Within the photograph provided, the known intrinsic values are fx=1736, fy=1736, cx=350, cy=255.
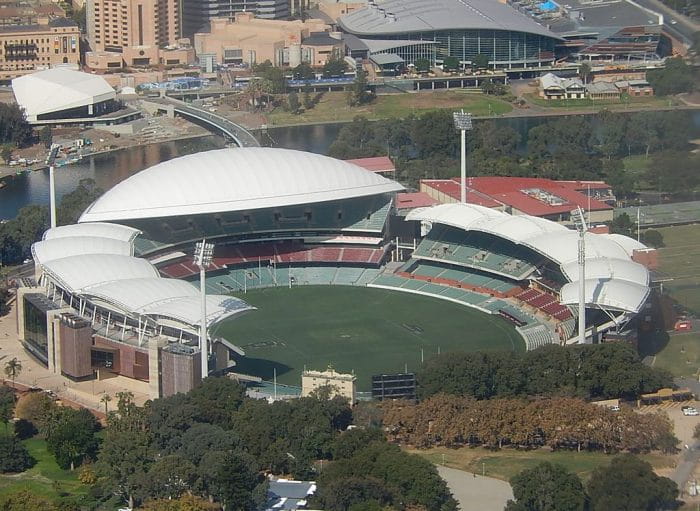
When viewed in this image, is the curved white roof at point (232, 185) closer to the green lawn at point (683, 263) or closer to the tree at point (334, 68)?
the green lawn at point (683, 263)

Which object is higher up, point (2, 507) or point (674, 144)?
point (674, 144)

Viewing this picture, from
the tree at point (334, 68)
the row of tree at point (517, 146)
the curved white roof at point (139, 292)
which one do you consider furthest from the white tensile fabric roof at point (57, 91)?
the curved white roof at point (139, 292)

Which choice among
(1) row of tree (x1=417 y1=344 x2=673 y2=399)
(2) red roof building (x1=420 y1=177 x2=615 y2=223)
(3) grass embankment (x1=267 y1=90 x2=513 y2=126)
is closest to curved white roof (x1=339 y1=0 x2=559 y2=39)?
(3) grass embankment (x1=267 y1=90 x2=513 y2=126)

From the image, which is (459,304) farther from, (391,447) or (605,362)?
(391,447)

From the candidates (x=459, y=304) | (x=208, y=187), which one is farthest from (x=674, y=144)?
Result: (x=208, y=187)

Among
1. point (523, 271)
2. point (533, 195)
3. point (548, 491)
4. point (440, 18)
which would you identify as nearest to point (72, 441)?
point (548, 491)

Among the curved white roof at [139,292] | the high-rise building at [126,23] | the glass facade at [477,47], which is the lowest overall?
the curved white roof at [139,292]

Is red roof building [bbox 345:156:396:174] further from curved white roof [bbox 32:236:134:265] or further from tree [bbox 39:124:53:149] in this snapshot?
tree [bbox 39:124:53:149]
